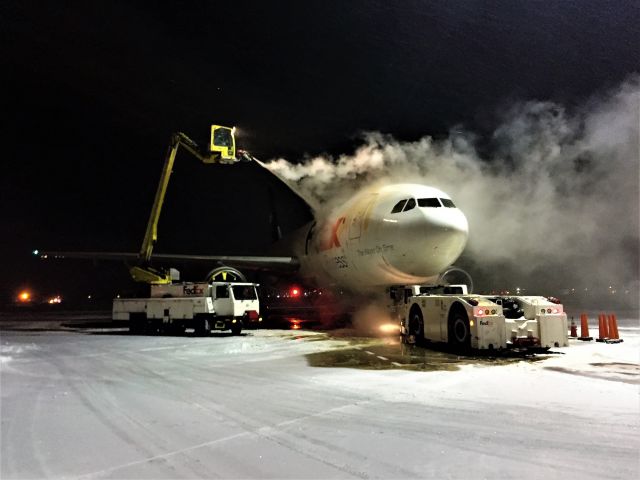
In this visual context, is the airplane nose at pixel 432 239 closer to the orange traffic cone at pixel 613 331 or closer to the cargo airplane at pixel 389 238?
the cargo airplane at pixel 389 238

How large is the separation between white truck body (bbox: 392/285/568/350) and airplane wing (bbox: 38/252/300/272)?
11439mm

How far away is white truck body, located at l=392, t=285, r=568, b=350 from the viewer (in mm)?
10500

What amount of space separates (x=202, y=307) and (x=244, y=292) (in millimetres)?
1586

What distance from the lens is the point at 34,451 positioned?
14.5ft

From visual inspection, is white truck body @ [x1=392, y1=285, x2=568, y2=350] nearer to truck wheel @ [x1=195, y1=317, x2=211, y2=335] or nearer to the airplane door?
the airplane door

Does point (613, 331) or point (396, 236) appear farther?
point (396, 236)

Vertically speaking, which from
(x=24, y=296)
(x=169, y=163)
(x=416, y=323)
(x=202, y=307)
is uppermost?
(x=169, y=163)

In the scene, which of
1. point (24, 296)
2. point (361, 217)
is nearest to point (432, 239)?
point (361, 217)

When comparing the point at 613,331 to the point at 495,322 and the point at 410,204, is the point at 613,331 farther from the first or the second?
the point at 410,204

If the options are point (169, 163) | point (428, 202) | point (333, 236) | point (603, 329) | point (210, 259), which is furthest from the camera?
point (210, 259)

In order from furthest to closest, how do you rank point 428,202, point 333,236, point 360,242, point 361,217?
1. point 333,236
2. point 361,217
3. point 360,242
4. point 428,202

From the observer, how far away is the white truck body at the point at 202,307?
54.7 ft

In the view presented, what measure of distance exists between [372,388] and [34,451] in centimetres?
450

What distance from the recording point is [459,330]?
1141 centimetres
